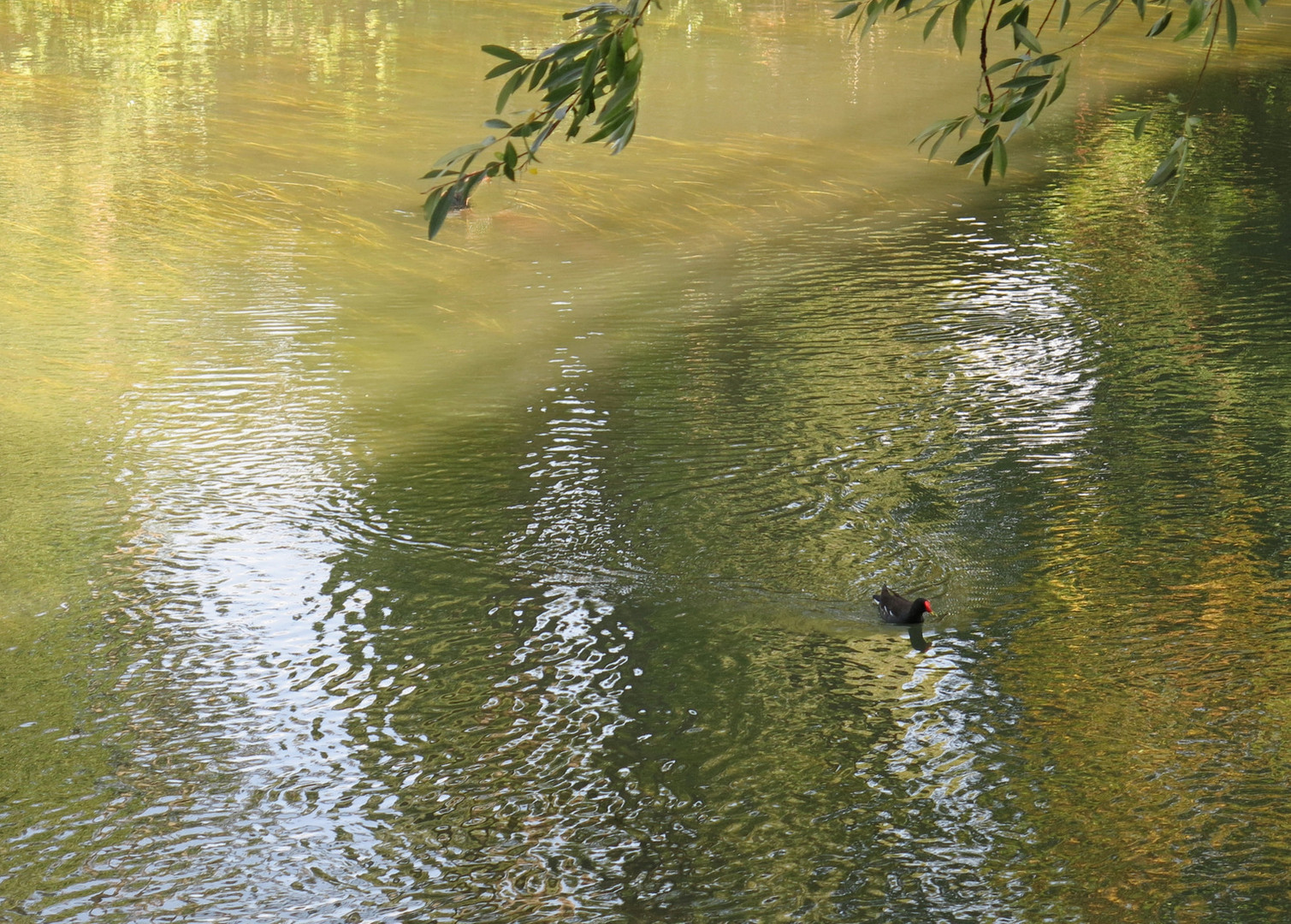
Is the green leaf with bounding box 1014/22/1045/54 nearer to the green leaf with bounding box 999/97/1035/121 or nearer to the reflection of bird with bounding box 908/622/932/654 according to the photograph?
the green leaf with bounding box 999/97/1035/121

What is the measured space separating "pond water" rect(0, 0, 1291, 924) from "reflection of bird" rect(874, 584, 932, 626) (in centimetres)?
6

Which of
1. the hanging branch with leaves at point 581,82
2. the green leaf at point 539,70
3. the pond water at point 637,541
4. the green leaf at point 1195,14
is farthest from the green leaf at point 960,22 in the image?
the pond water at point 637,541

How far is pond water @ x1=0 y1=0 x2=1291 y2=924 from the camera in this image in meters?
4.36

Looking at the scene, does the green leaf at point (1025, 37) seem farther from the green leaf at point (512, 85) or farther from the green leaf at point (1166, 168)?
the green leaf at point (512, 85)

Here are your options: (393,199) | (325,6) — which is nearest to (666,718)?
(393,199)

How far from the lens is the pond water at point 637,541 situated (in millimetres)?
4355

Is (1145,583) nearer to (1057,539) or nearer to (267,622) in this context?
(1057,539)

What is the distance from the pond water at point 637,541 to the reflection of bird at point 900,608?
0.06 meters

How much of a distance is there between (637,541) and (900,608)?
1.28 metres

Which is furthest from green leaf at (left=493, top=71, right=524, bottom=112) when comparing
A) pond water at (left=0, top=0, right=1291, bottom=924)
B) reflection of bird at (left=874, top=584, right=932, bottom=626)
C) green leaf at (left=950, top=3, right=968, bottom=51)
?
reflection of bird at (left=874, top=584, right=932, bottom=626)

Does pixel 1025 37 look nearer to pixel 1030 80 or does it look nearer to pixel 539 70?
pixel 1030 80

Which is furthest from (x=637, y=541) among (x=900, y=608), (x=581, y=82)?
(x=581, y=82)

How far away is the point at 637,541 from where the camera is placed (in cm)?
616

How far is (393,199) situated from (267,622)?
20.4 ft
